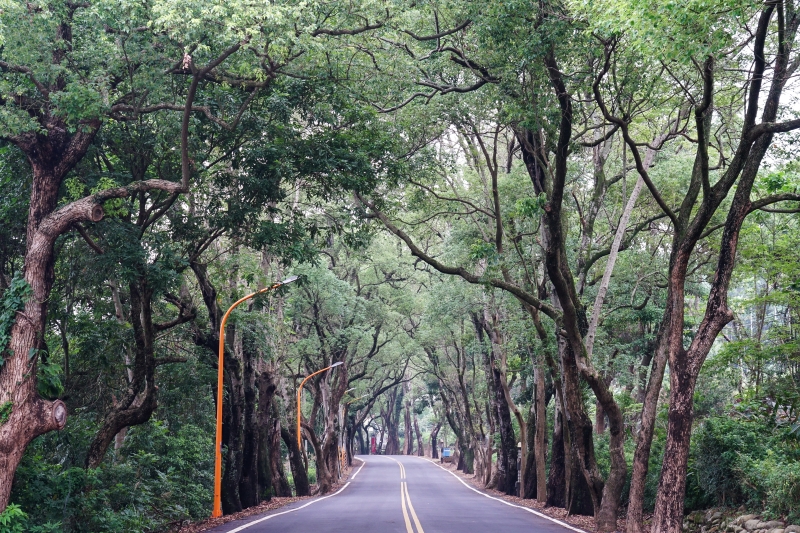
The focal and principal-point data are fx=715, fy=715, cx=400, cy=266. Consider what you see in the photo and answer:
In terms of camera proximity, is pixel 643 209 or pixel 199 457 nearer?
pixel 199 457

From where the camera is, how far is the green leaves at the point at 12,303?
33.4 feet

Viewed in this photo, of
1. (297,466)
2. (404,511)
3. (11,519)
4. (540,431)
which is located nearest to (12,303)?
(11,519)

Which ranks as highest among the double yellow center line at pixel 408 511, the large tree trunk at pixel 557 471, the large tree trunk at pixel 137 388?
the large tree trunk at pixel 137 388

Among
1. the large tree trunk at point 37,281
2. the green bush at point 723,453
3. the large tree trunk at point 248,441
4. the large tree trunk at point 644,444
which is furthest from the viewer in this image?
the large tree trunk at point 248,441

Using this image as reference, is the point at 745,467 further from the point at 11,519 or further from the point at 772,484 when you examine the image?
the point at 11,519

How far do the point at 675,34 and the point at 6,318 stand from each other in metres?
9.69

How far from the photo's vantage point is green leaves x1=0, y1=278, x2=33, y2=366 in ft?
33.4

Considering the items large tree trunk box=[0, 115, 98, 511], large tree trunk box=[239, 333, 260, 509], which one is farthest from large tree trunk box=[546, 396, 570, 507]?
large tree trunk box=[0, 115, 98, 511]

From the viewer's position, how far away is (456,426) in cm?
5000

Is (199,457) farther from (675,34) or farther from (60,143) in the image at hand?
(675,34)

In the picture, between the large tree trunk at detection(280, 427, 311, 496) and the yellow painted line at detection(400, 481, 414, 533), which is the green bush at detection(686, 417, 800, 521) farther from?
the large tree trunk at detection(280, 427, 311, 496)

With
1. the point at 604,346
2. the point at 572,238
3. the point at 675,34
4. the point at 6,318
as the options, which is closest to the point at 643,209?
the point at 572,238

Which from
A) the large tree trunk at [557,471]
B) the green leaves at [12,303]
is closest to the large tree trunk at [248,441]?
the large tree trunk at [557,471]

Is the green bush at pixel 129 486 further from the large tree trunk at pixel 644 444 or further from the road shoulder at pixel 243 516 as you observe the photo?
the large tree trunk at pixel 644 444
